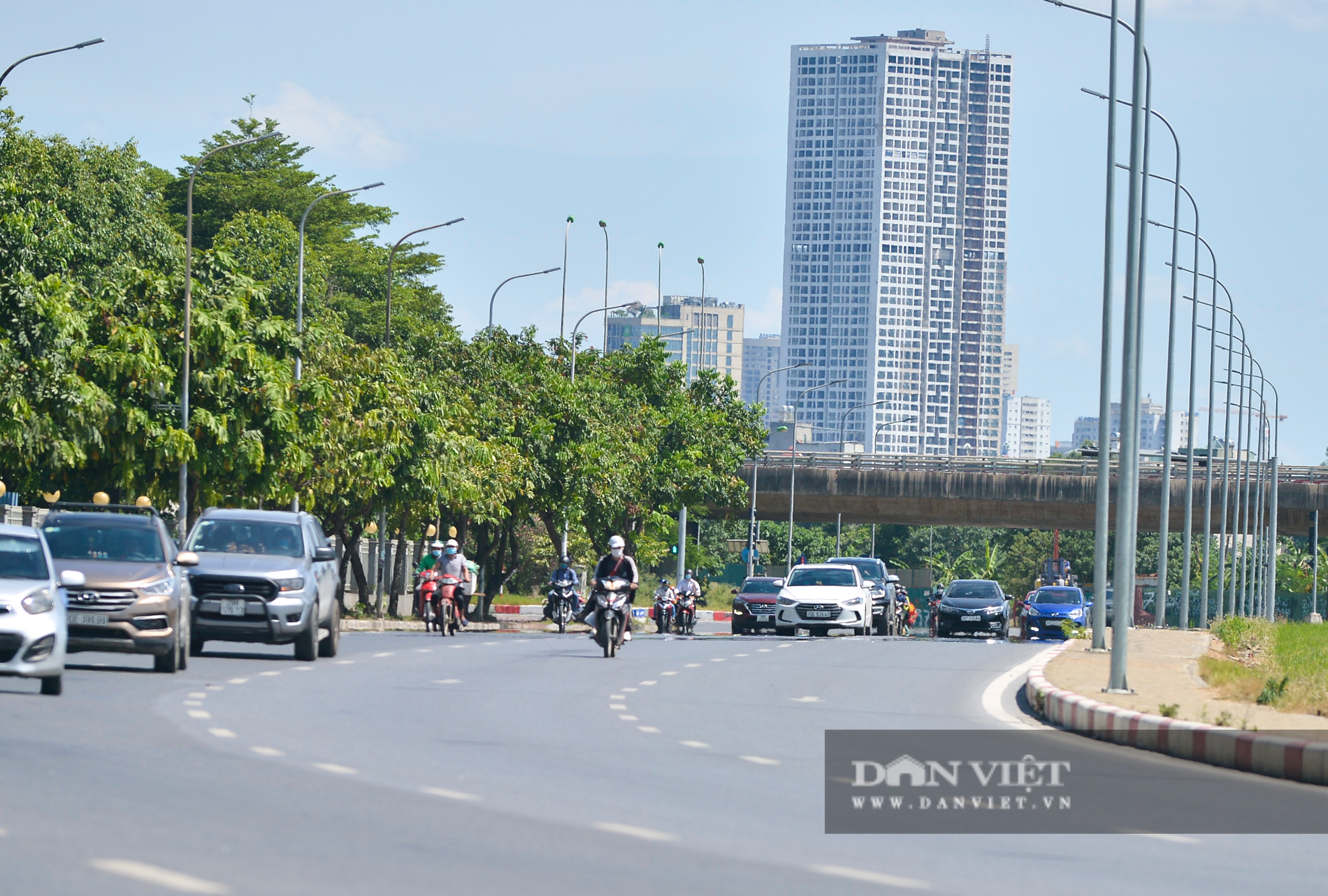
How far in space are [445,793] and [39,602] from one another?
249 inches

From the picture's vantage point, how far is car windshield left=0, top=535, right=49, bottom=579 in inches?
629

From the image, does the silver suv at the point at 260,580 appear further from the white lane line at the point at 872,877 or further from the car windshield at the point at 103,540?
the white lane line at the point at 872,877

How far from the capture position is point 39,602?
15352mm

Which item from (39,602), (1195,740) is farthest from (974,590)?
(39,602)

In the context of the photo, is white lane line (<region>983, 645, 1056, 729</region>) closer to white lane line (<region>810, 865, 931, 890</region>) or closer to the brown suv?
the brown suv

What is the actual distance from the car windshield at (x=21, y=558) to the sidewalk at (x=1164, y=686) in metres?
9.74

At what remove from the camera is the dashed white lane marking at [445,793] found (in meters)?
10.3

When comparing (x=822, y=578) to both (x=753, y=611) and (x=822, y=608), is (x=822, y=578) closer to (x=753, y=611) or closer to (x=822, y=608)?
(x=822, y=608)

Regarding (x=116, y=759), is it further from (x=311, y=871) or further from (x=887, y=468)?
(x=887, y=468)

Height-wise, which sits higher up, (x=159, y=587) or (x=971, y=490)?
(x=971, y=490)

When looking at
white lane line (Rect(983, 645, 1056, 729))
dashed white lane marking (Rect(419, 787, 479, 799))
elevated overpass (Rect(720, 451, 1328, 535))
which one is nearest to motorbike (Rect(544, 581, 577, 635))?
white lane line (Rect(983, 645, 1056, 729))

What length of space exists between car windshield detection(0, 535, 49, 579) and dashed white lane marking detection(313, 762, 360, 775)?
5.32 m

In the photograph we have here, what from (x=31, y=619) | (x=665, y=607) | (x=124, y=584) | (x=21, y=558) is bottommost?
(x=665, y=607)

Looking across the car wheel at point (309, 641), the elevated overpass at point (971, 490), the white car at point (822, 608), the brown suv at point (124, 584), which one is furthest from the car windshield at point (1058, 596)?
the brown suv at point (124, 584)
